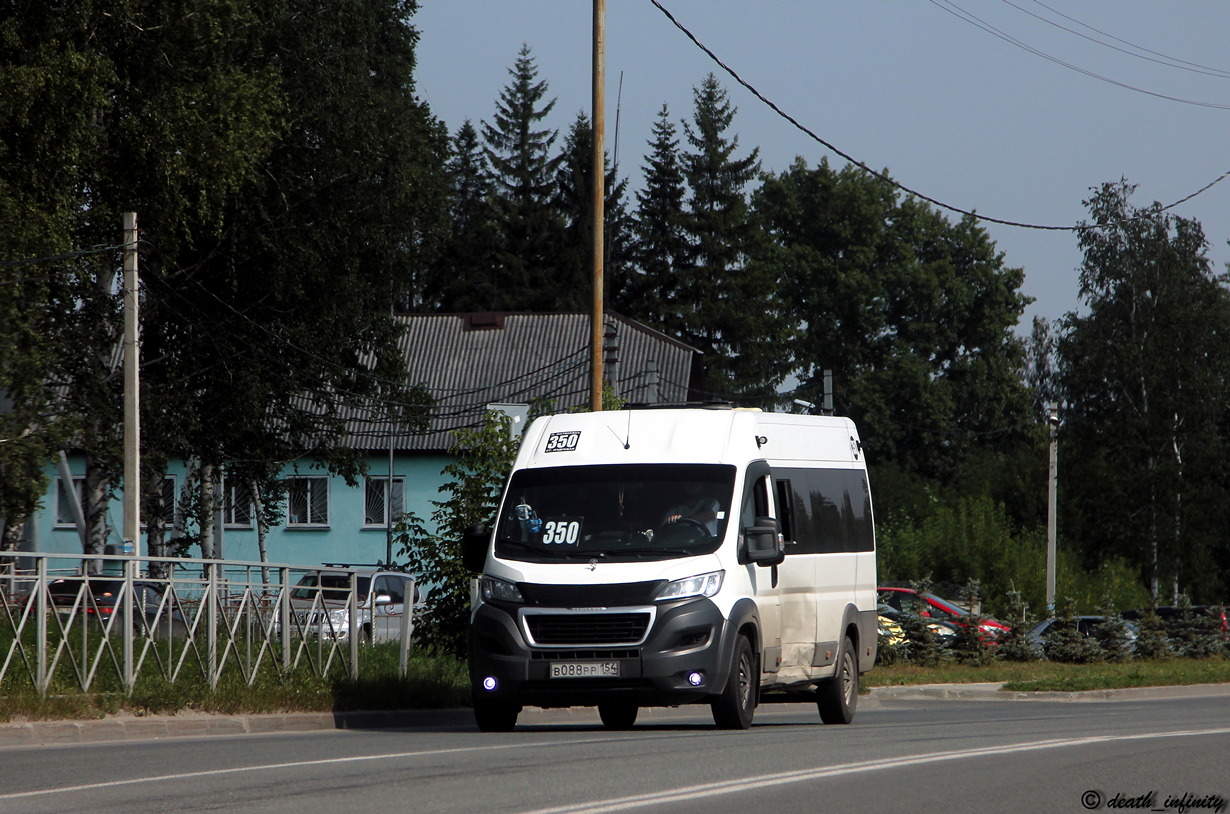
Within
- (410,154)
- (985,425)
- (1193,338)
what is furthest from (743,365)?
(410,154)

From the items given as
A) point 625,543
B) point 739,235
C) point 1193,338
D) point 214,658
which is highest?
point 739,235

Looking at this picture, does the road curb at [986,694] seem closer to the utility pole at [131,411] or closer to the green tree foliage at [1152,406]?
the utility pole at [131,411]

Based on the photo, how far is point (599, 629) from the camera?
13.0 metres

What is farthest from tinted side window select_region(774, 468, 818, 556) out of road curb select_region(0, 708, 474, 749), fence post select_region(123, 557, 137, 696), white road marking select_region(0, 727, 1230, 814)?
fence post select_region(123, 557, 137, 696)

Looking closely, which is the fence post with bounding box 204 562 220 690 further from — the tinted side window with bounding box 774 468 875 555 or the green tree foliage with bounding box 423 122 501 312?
the green tree foliage with bounding box 423 122 501 312

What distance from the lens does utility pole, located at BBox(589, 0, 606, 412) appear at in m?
21.0

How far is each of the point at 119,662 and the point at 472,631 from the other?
3.61 metres

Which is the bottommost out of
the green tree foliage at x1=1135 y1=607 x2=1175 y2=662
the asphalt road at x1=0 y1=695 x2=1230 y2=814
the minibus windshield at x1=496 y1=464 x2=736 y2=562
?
the green tree foliage at x1=1135 y1=607 x2=1175 y2=662

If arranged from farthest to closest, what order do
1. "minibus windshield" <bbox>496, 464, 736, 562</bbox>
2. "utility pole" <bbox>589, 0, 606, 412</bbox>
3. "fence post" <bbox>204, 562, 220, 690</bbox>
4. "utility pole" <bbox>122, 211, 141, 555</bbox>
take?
"utility pole" <bbox>122, 211, 141, 555</bbox> < "utility pole" <bbox>589, 0, 606, 412</bbox> < "fence post" <bbox>204, 562, 220, 690</bbox> < "minibus windshield" <bbox>496, 464, 736, 562</bbox>

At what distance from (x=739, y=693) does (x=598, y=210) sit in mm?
9607

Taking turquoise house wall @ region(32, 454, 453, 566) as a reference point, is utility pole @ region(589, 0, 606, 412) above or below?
above

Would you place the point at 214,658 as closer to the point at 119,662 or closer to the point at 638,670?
the point at 119,662

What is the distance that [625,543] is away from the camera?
1356 cm

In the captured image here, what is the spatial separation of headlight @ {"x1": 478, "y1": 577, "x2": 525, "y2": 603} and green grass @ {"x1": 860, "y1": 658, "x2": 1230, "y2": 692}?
12.0m
